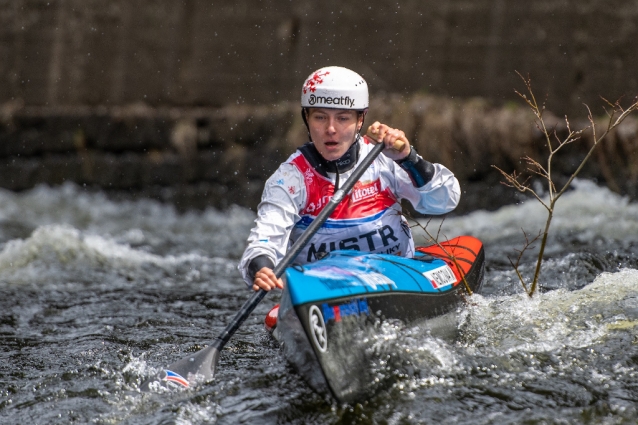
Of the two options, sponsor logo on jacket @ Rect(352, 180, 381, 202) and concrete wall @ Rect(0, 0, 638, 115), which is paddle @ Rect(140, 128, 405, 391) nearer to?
sponsor logo on jacket @ Rect(352, 180, 381, 202)

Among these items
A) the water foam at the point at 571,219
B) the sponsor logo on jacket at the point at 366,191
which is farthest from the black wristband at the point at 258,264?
the water foam at the point at 571,219

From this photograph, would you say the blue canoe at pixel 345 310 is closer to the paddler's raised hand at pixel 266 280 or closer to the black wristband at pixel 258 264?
the paddler's raised hand at pixel 266 280

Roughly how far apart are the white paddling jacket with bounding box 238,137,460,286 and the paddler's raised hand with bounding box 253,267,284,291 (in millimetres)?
235

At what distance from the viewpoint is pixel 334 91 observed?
4.10 meters

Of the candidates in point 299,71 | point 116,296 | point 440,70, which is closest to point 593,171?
point 440,70

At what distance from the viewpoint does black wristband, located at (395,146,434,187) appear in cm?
418

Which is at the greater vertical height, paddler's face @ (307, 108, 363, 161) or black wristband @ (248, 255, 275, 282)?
paddler's face @ (307, 108, 363, 161)

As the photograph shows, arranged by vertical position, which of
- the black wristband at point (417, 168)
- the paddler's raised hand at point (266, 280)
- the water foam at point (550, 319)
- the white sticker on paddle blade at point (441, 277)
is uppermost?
A: the black wristband at point (417, 168)

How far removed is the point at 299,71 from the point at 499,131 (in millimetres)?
2731

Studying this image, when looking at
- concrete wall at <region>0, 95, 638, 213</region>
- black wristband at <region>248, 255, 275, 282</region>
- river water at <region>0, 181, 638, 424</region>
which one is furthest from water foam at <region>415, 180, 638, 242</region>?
black wristband at <region>248, 255, 275, 282</region>

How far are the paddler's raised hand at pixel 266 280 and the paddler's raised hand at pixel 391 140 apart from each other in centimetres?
101

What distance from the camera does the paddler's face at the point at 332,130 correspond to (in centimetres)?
414

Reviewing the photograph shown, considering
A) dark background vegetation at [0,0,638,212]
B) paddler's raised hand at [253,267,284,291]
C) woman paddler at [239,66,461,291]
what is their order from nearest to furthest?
paddler's raised hand at [253,267,284,291] → woman paddler at [239,66,461,291] → dark background vegetation at [0,0,638,212]

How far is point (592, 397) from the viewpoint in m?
3.29
